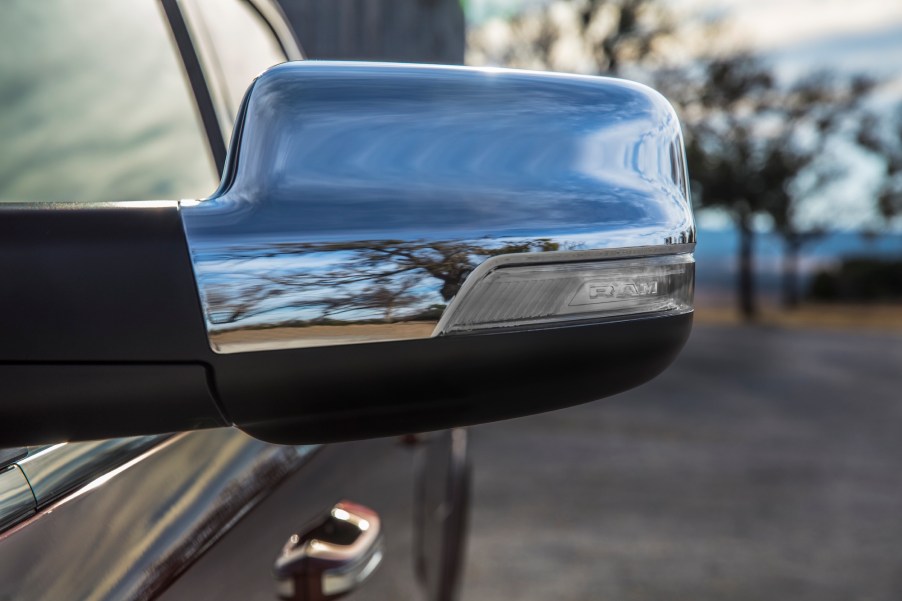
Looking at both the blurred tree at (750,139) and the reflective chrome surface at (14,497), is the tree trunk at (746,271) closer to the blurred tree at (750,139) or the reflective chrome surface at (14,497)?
the blurred tree at (750,139)

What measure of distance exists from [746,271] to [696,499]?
19895 millimetres

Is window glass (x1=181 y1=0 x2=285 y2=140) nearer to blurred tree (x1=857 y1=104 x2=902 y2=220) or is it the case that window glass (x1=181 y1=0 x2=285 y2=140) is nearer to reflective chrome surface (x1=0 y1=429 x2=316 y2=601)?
reflective chrome surface (x1=0 y1=429 x2=316 y2=601)

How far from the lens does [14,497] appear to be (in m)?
0.78

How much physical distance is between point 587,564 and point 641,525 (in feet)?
2.32

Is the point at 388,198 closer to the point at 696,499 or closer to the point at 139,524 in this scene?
the point at 139,524

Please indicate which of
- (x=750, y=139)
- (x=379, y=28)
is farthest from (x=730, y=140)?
(x=379, y=28)

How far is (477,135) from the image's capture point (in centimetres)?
74

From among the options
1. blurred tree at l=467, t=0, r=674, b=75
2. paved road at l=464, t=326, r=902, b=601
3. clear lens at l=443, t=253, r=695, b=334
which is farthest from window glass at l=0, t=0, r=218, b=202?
blurred tree at l=467, t=0, r=674, b=75

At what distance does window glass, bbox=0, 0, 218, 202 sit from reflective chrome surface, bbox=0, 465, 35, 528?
489 mm

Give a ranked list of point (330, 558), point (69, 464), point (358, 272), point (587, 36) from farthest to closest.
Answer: point (587, 36) → point (330, 558) → point (69, 464) → point (358, 272)

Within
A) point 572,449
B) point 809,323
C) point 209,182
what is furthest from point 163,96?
point 809,323

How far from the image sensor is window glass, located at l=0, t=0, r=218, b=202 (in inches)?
47.5

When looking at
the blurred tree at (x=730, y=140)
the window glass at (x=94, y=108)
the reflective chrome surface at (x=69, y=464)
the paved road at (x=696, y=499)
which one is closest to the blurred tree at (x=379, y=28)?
the paved road at (x=696, y=499)

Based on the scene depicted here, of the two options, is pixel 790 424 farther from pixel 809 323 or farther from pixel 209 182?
pixel 809 323
